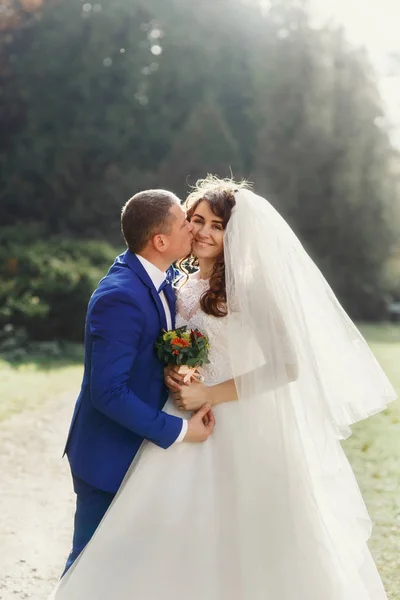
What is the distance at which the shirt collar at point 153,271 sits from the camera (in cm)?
330

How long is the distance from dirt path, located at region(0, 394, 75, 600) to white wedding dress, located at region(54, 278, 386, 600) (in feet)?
4.75

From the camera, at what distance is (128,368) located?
9.91 feet

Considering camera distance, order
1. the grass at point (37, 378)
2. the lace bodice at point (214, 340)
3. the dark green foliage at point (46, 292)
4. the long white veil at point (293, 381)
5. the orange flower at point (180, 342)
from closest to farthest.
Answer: the orange flower at point (180, 342) < the long white veil at point (293, 381) < the lace bodice at point (214, 340) < the grass at point (37, 378) < the dark green foliage at point (46, 292)

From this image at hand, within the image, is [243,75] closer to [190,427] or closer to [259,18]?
[259,18]

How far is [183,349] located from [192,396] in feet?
0.81

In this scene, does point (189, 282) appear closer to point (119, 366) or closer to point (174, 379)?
point (174, 379)

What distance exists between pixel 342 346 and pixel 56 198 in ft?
70.9

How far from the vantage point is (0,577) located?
181 inches

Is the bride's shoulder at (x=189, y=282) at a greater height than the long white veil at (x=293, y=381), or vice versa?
the bride's shoulder at (x=189, y=282)

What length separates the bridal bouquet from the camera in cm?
315

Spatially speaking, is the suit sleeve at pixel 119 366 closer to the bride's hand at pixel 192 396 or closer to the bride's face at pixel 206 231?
the bride's hand at pixel 192 396

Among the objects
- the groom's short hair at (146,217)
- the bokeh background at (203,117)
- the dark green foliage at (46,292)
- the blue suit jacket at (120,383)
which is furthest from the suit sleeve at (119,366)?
the bokeh background at (203,117)

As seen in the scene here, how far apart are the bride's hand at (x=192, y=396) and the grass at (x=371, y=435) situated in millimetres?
1990

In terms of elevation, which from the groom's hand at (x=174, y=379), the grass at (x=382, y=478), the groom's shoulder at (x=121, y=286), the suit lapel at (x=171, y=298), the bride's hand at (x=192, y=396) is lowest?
the grass at (x=382, y=478)
